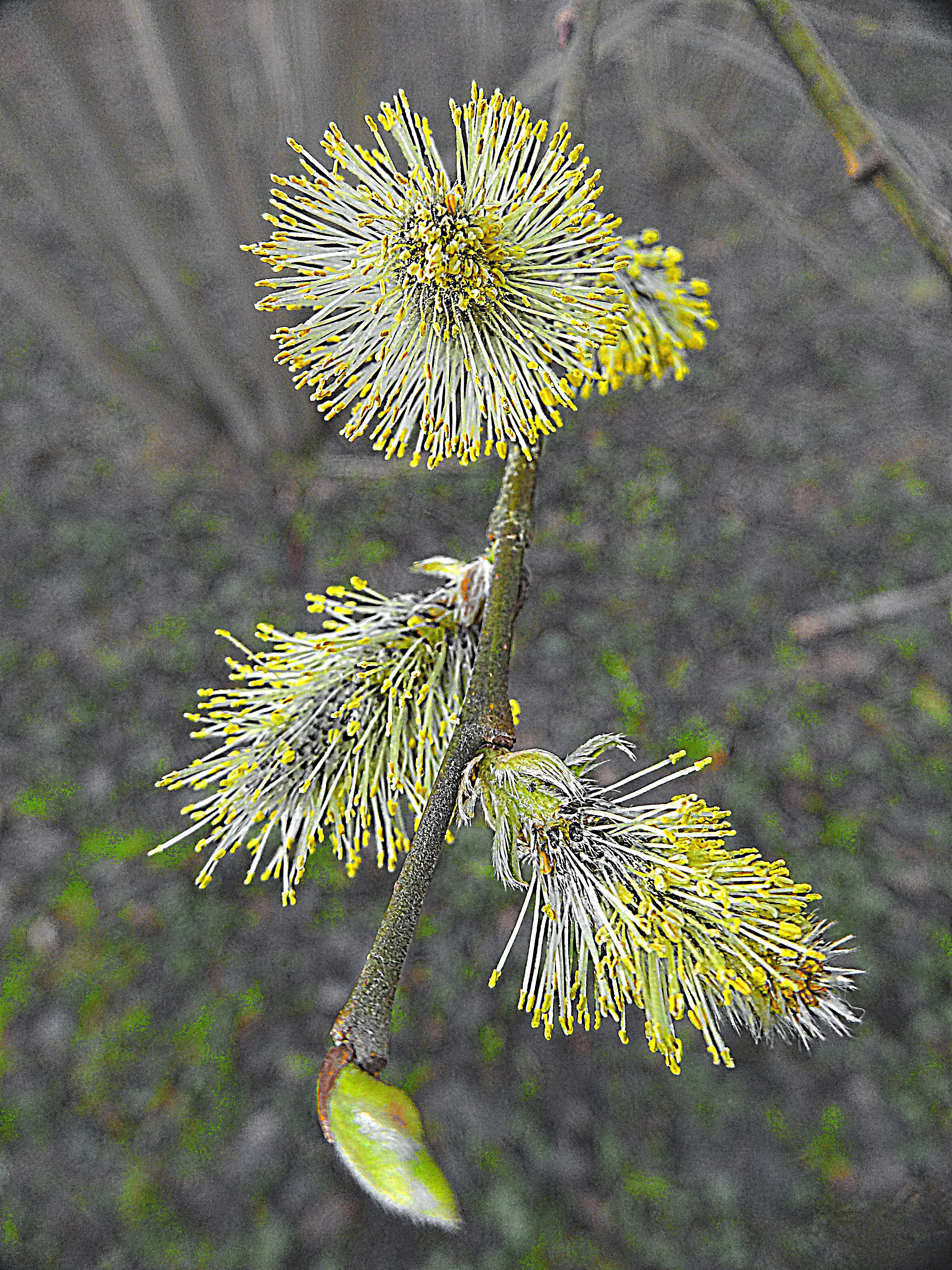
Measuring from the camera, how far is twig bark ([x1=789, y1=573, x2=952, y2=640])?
3.46 m

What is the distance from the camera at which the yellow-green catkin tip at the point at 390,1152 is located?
533mm

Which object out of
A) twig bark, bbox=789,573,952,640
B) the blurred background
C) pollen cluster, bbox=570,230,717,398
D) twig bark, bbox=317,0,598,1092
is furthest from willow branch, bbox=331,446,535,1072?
twig bark, bbox=789,573,952,640

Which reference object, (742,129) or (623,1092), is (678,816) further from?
(742,129)

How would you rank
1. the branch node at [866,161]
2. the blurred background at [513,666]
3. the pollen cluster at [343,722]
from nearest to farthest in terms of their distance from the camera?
1. the branch node at [866,161]
2. the pollen cluster at [343,722]
3. the blurred background at [513,666]

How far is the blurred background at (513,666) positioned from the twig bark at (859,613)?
58mm

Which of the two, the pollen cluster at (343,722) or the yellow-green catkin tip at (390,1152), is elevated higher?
the pollen cluster at (343,722)

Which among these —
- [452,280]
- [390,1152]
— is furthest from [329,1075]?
[452,280]

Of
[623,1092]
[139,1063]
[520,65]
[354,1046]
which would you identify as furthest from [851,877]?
[520,65]

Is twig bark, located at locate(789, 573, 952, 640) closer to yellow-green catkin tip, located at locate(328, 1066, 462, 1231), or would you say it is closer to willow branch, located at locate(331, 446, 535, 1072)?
willow branch, located at locate(331, 446, 535, 1072)

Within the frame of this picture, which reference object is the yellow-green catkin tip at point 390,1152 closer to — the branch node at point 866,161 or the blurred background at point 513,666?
the branch node at point 866,161

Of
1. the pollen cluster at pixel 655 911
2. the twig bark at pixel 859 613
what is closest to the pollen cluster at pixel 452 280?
the pollen cluster at pixel 655 911

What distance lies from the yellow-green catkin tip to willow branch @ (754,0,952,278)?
0.81 meters

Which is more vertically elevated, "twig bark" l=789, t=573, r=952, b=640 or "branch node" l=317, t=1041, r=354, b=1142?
"twig bark" l=789, t=573, r=952, b=640

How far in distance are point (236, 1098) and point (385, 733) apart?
243cm
